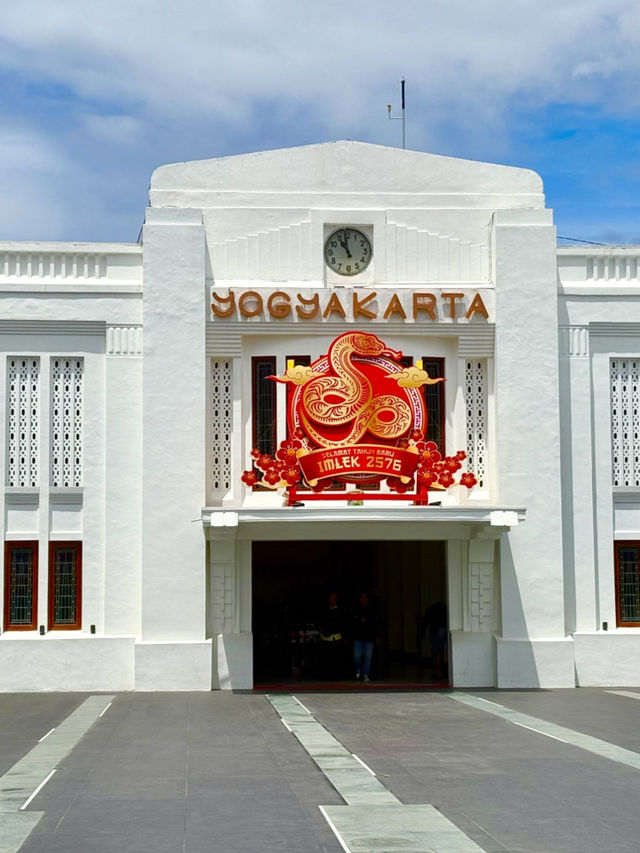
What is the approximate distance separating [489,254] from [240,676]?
9189mm

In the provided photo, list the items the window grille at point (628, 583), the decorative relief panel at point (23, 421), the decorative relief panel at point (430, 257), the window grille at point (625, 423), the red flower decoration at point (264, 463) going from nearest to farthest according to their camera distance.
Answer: the red flower decoration at point (264, 463) → the decorative relief panel at point (23, 421) → the window grille at point (628, 583) → the decorative relief panel at point (430, 257) → the window grille at point (625, 423)

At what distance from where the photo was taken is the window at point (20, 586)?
22828 millimetres

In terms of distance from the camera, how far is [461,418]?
23312mm

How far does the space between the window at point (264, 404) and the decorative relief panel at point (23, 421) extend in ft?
13.4

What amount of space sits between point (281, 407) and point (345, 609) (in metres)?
9.52

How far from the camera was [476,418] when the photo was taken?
23.6 meters

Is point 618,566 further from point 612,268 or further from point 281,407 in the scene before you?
point 281,407

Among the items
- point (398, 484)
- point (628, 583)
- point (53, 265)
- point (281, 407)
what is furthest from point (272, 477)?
point (628, 583)

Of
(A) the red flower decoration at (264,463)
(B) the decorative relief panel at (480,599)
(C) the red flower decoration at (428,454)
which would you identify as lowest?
(B) the decorative relief panel at (480,599)

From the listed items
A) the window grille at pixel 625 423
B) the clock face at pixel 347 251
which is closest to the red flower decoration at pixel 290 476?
the clock face at pixel 347 251

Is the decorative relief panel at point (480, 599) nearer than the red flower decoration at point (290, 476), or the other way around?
the red flower decoration at point (290, 476)

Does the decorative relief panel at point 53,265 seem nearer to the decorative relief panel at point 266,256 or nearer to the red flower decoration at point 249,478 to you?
the decorative relief panel at point 266,256

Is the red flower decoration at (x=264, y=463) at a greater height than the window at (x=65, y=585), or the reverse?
the red flower decoration at (x=264, y=463)

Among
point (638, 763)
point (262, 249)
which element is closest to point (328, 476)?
point (262, 249)
